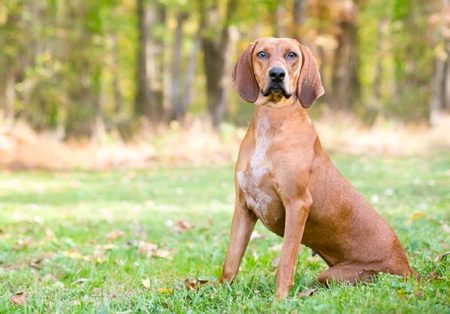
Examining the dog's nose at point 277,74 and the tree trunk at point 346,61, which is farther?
the tree trunk at point 346,61

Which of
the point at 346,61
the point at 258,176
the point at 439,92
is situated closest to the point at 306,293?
the point at 258,176

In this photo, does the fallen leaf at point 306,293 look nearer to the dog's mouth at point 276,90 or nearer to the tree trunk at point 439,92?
the dog's mouth at point 276,90

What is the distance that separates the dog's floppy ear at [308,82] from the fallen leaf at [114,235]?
12.1 ft

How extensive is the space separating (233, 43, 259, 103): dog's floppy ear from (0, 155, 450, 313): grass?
1400mm

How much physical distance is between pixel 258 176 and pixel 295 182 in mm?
263

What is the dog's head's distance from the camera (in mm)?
4660

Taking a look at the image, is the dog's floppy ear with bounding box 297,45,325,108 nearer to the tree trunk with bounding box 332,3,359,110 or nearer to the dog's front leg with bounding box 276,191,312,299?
the dog's front leg with bounding box 276,191,312,299

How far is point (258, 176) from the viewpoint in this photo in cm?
457

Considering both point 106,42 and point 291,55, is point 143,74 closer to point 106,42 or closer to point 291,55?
point 106,42

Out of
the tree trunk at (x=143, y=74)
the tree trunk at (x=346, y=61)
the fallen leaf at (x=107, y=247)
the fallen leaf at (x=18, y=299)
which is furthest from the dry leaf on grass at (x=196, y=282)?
the tree trunk at (x=346, y=61)

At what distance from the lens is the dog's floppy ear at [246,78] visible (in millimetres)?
4863

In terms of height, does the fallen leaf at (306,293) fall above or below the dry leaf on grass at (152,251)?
above

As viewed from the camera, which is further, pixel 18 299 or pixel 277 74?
pixel 18 299

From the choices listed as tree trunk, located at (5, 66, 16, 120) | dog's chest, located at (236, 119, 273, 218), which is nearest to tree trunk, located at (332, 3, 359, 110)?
tree trunk, located at (5, 66, 16, 120)
